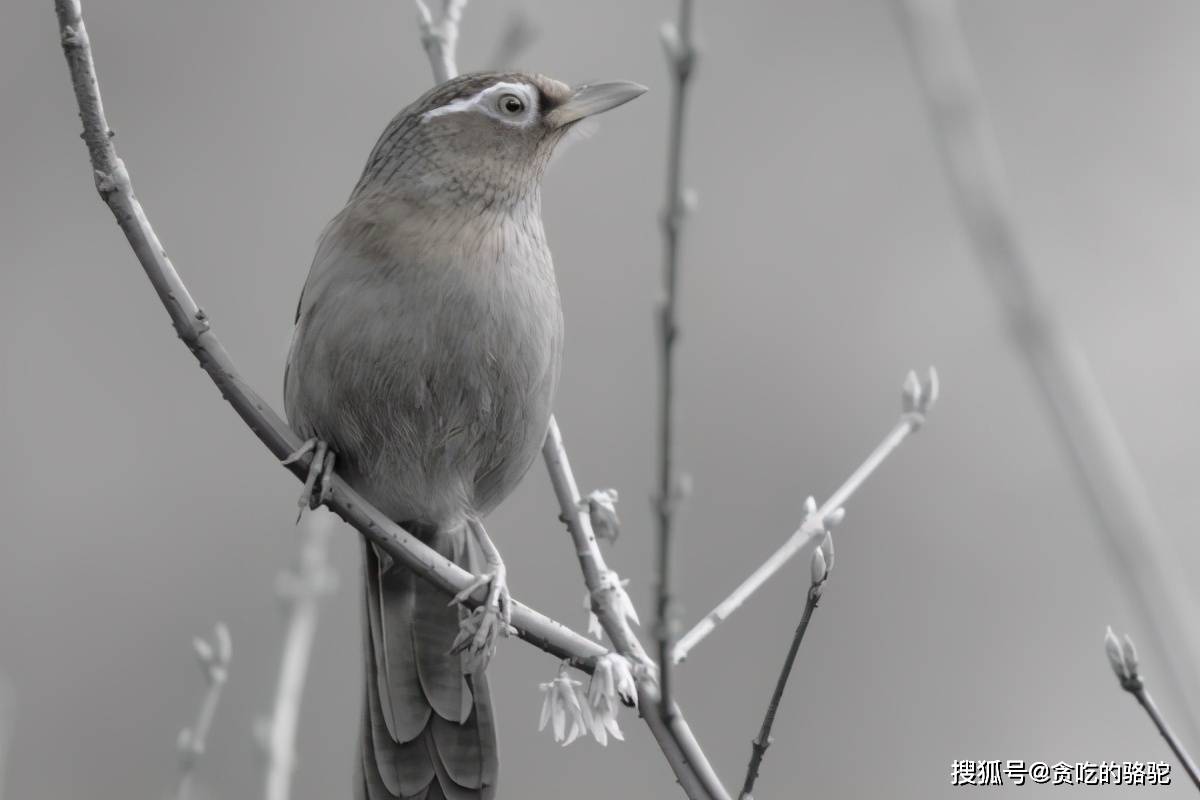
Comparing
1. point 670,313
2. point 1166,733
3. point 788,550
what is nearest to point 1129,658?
point 1166,733

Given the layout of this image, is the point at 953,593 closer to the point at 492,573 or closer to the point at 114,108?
the point at 492,573

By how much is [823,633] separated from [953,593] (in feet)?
3.02

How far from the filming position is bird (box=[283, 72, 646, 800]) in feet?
12.8

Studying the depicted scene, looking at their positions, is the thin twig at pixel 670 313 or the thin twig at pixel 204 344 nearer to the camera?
the thin twig at pixel 670 313

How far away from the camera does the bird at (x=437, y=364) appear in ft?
12.8

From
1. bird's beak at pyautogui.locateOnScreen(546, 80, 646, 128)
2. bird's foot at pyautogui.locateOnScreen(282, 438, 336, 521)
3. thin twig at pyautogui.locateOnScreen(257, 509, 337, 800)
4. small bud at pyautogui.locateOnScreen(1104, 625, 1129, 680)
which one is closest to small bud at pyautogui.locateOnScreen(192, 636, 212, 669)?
thin twig at pyautogui.locateOnScreen(257, 509, 337, 800)

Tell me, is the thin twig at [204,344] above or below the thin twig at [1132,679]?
above

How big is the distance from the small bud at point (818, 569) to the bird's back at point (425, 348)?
114cm

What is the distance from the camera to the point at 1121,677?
8.59 feet

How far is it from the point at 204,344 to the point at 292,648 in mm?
819

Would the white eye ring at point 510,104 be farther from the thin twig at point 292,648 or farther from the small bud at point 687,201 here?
the small bud at point 687,201

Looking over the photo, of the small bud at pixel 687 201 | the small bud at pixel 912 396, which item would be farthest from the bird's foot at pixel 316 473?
the small bud at pixel 687 201

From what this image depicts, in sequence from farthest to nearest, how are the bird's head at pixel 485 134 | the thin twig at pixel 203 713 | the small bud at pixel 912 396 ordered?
the bird's head at pixel 485 134 → the small bud at pixel 912 396 → the thin twig at pixel 203 713

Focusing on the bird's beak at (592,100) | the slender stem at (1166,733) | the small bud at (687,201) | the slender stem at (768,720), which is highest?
the bird's beak at (592,100)
